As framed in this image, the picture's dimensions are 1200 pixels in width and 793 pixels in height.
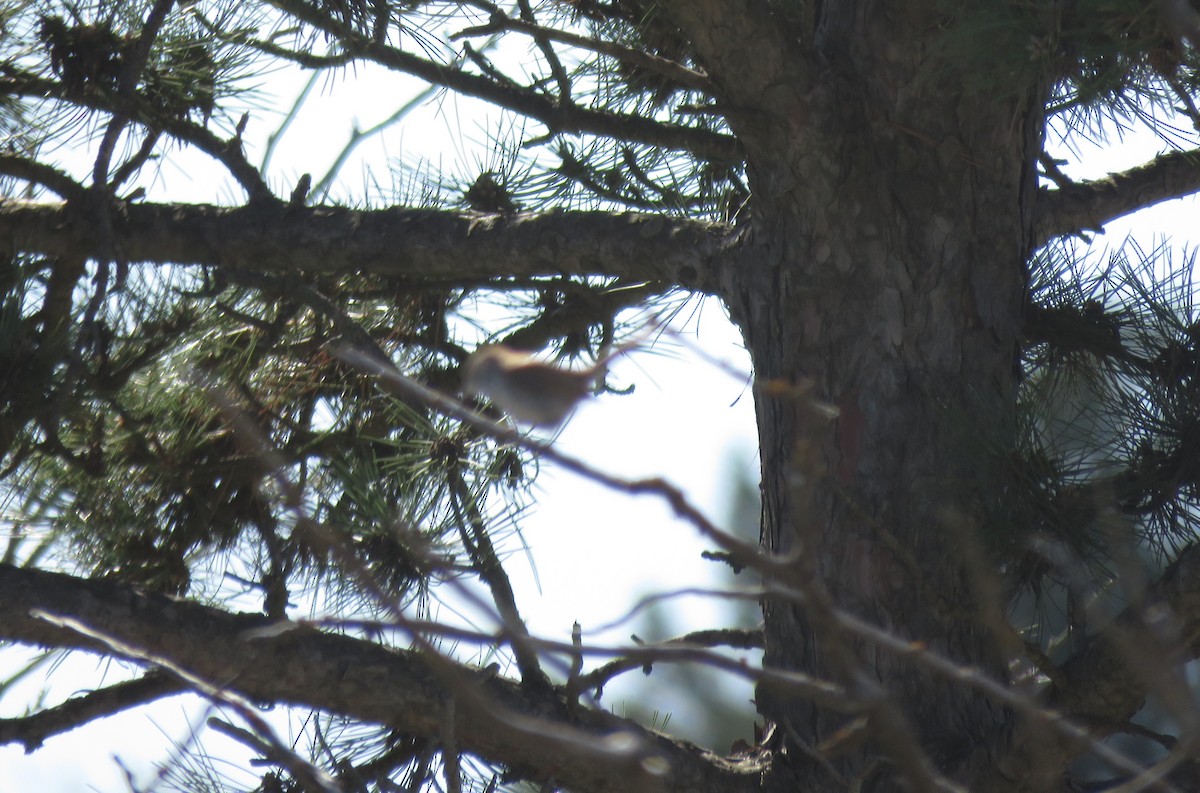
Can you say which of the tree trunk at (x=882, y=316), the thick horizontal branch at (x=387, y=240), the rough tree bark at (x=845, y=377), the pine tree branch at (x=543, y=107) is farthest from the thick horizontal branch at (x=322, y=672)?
the pine tree branch at (x=543, y=107)

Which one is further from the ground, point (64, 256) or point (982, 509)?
point (64, 256)

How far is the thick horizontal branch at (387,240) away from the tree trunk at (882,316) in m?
0.10

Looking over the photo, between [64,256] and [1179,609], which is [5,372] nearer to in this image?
[64,256]

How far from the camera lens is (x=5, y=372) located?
1226mm

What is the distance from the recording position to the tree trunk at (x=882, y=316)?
3.53 feet

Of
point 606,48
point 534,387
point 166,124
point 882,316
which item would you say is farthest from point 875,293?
point 166,124

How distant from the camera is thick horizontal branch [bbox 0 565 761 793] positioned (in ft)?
3.44

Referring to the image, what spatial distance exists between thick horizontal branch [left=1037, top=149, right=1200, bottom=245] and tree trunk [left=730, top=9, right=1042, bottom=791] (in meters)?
0.21

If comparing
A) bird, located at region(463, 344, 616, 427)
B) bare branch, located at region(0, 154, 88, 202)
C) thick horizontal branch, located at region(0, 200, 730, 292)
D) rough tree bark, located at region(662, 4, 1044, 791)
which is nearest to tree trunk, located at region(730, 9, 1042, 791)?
rough tree bark, located at region(662, 4, 1044, 791)

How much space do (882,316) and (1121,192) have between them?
0.45 m

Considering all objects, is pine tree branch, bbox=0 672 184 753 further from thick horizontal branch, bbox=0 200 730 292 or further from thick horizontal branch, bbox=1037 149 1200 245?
thick horizontal branch, bbox=1037 149 1200 245

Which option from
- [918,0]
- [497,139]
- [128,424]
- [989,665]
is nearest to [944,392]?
[989,665]

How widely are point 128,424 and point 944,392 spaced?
0.94 m

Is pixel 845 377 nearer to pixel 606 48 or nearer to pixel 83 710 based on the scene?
pixel 606 48
